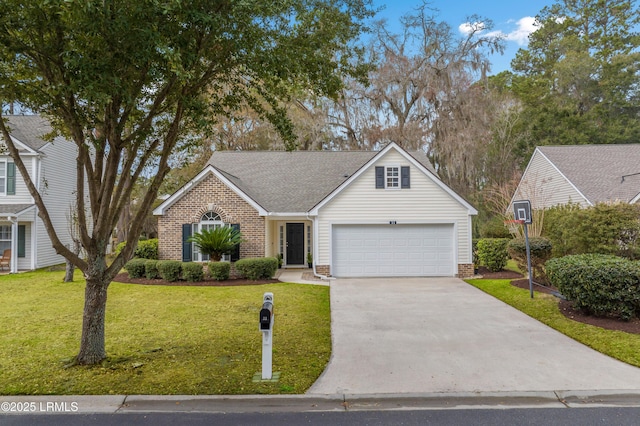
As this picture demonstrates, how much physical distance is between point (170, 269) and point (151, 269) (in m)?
0.90

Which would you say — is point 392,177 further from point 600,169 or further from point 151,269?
point 600,169

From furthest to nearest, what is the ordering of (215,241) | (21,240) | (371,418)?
(21,240) → (215,241) → (371,418)

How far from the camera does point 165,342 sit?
20.7 ft

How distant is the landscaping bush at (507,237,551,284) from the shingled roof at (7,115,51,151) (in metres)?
18.6

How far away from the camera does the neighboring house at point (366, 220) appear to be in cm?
1354

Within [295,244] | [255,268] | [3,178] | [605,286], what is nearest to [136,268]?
[255,268]

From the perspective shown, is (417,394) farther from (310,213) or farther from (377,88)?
(377,88)

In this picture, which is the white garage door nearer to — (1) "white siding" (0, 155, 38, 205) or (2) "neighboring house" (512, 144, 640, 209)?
(2) "neighboring house" (512, 144, 640, 209)

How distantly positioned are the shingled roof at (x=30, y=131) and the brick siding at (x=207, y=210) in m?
7.18

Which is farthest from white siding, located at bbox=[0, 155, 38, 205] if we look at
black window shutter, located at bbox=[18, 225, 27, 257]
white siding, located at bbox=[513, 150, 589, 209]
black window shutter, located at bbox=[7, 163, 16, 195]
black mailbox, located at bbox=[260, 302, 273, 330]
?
white siding, located at bbox=[513, 150, 589, 209]

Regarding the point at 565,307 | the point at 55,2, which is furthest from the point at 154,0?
the point at 565,307

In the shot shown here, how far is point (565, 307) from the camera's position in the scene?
27.5 ft

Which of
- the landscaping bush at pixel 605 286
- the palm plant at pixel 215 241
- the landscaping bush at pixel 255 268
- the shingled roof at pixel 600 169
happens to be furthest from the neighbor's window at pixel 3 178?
the shingled roof at pixel 600 169

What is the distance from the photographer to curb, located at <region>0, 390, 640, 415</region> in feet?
13.6
